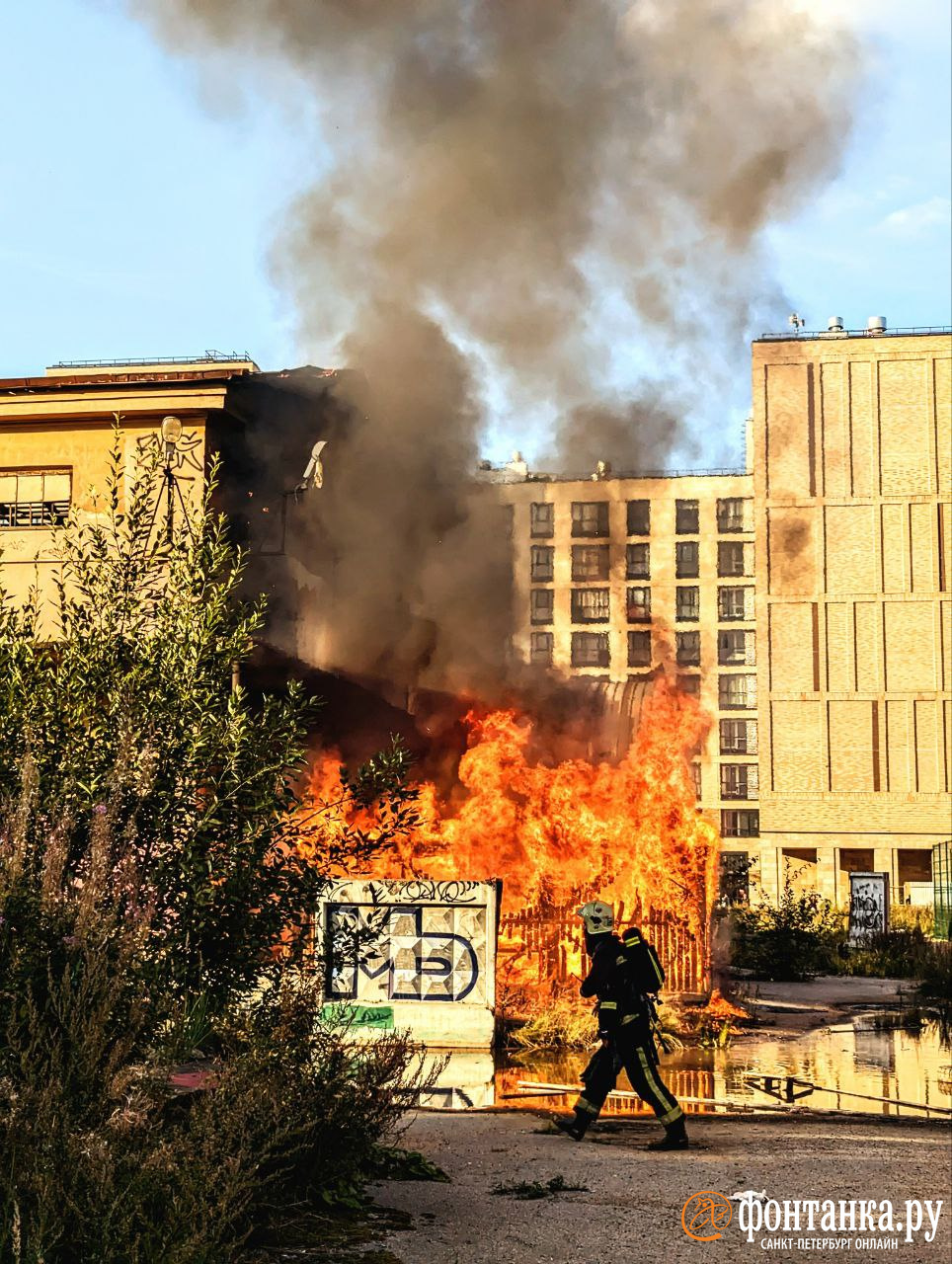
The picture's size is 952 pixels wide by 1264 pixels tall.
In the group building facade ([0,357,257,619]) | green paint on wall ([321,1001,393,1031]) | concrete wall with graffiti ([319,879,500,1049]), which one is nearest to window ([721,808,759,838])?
building facade ([0,357,257,619])

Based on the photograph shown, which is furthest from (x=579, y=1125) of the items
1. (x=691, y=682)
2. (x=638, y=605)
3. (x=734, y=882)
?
(x=638, y=605)

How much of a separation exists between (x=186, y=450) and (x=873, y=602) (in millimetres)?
52165

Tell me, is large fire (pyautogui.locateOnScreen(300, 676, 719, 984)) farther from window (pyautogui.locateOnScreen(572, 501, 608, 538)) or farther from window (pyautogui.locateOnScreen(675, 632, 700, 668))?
window (pyautogui.locateOnScreen(572, 501, 608, 538))

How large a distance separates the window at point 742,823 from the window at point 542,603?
15360 mm

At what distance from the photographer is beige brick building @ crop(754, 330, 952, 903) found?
65750mm

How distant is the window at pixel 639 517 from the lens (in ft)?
274

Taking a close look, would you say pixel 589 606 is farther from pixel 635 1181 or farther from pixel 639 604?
pixel 635 1181

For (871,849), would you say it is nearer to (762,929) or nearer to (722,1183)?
(762,929)

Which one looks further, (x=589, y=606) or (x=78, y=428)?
(x=589, y=606)

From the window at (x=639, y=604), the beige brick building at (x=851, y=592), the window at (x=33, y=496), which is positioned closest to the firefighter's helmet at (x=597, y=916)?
the window at (x=33, y=496)

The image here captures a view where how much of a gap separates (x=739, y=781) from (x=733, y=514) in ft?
50.8

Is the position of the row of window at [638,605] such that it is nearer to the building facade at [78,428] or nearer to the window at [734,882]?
the window at [734,882]

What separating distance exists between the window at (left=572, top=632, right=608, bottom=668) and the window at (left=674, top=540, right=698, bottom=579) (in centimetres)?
599

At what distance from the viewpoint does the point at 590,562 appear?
277 feet
